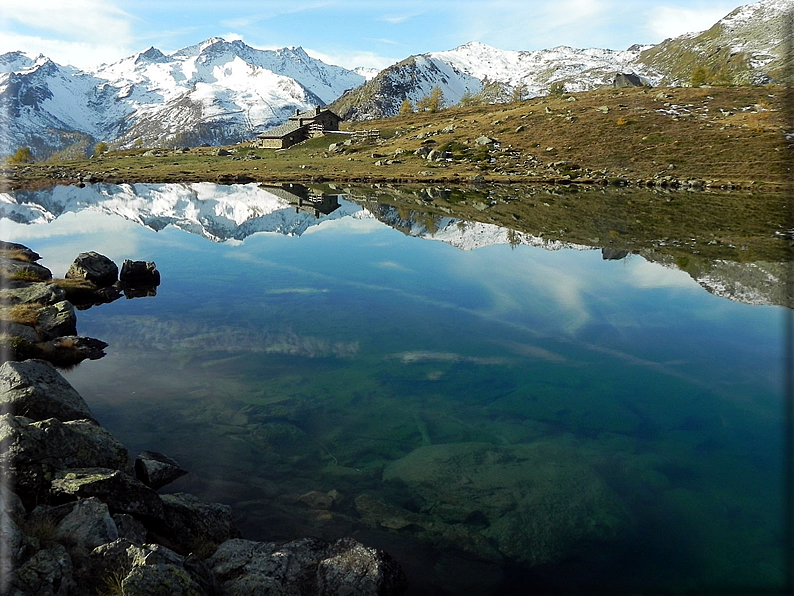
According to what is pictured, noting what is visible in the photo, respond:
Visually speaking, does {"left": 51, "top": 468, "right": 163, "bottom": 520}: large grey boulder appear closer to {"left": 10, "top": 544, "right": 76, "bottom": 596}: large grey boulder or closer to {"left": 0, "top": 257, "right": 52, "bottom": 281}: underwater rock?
{"left": 10, "top": 544, "right": 76, "bottom": 596}: large grey boulder

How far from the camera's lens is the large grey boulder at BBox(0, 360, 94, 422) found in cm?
1272

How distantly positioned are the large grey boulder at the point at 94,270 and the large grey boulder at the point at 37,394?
756 inches

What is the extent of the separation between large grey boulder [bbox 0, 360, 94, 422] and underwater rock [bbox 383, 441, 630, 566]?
8.65 meters

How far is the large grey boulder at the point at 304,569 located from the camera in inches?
363

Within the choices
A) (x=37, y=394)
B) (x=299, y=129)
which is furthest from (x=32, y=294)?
(x=299, y=129)

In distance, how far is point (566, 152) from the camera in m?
100

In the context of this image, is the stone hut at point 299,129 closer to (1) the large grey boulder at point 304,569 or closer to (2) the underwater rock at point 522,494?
(2) the underwater rock at point 522,494

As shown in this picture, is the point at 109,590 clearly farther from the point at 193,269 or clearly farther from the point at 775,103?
the point at 775,103

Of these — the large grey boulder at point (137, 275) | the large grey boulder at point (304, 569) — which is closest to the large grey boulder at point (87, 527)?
the large grey boulder at point (304, 569)

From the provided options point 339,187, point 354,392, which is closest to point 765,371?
point 354,392

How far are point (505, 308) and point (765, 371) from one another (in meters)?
11.5

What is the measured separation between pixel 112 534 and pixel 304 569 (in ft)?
11.1

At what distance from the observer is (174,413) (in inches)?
652

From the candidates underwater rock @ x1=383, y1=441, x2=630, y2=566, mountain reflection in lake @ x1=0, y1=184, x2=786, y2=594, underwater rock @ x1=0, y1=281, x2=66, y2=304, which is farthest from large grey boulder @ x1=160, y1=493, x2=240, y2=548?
underwater rock @ x1=0, y1=281, x2=66, y2=304
